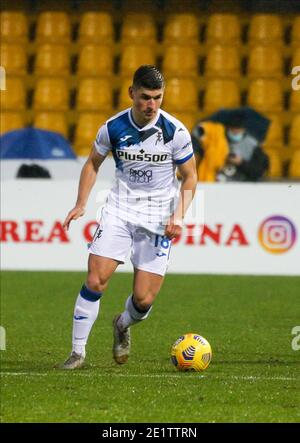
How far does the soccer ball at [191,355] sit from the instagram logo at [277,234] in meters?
7.58

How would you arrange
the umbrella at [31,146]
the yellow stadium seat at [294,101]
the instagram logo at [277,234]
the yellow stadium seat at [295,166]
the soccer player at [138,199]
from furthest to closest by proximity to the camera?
the yellow stadium seat at [294,101], the yellow stadium seat at [295,166], the umbrella at [31,146], the instagram logo at [277,234], the soccer player at [138,199]

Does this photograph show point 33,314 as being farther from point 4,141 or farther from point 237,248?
point 4,141

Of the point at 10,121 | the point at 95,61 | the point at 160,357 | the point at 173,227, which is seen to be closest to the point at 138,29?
the point at 95,61

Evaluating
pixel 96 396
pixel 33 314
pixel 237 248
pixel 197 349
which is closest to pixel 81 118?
pixel 237 248

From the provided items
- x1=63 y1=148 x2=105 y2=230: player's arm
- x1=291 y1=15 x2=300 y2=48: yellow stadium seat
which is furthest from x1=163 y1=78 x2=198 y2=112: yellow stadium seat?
x1=63 y1=148 x2=105 y2=230: player's arm

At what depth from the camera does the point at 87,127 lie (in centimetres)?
1938

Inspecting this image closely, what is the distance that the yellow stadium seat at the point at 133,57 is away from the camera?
20016 mm

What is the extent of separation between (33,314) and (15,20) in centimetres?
954

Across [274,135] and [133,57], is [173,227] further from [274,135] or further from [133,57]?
[133,57]

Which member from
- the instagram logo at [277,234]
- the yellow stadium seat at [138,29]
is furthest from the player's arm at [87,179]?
the yellow stadium seat at [138,29]

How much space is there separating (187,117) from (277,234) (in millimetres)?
4101

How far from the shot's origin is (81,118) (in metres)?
19.5

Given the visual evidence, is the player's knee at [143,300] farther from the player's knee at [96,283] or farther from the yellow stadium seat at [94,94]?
the yellow stadium seat at [94,94]

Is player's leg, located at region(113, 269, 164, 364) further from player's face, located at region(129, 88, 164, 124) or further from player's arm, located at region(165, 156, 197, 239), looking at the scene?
player's face, located at region(129, 88, 164, 124)
